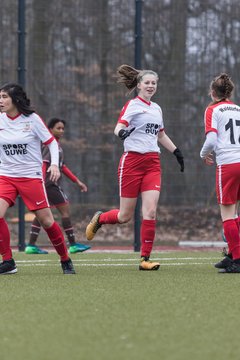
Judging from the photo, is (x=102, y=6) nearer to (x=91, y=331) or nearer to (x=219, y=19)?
(x=219, y=19)

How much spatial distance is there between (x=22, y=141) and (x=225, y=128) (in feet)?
6.20

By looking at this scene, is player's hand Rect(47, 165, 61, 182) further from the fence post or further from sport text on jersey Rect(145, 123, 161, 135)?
the fence post

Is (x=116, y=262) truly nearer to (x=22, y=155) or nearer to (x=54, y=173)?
(x=22, y=155)

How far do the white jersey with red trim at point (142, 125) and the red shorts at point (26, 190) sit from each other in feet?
4.00

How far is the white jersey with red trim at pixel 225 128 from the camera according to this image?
8.98 m

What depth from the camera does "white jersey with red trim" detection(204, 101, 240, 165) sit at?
8984mm

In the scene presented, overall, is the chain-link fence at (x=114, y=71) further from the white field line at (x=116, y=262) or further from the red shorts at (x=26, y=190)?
the red shorts at (x=26, y=190)

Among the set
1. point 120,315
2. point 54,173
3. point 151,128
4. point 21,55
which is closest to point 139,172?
point 151,128

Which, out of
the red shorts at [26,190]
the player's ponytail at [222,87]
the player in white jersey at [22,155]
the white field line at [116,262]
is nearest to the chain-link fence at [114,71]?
the white field line at [116,262]

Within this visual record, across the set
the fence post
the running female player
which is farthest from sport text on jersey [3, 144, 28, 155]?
the fence post

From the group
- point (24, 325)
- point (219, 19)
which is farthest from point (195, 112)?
point (24, 325)

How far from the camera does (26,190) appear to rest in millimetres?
8688

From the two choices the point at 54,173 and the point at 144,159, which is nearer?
the point at 54,173

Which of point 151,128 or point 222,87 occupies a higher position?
point 222,87
